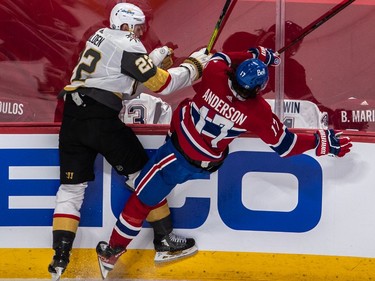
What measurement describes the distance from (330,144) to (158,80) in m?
0.86

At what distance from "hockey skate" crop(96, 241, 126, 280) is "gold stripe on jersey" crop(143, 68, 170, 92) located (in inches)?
33.5

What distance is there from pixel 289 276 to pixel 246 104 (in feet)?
3.27

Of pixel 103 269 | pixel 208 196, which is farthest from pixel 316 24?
pixel 103 269

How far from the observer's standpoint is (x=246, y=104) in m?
3.20

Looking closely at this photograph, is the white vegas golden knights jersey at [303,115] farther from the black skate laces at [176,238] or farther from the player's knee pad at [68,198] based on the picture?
the player's knee pad at [68,198]

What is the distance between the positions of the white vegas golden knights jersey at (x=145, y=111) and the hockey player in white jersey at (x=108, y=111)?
21 cm

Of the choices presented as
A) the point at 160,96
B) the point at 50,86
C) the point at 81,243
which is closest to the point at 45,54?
the point at 50,86

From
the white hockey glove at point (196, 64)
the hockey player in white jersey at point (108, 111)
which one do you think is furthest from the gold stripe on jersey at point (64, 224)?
the white hockey glove at point (196, 64)

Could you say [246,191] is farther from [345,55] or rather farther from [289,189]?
[345,55]

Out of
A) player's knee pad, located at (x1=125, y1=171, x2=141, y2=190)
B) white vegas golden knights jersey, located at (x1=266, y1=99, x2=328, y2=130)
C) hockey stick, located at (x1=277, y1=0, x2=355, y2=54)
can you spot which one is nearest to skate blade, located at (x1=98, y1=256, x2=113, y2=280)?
player's knee pad, located at (x1=125, y1=171, x2=141, y2=190)

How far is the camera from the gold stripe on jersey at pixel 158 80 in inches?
129

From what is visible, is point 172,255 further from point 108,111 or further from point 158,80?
point 158,80

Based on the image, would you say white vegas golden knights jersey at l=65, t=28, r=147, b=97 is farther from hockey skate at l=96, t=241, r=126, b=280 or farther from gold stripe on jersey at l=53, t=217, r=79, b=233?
hockey skate at l=96, t=241, r=126, b=280

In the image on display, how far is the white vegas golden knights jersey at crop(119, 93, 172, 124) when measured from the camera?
146 inches
